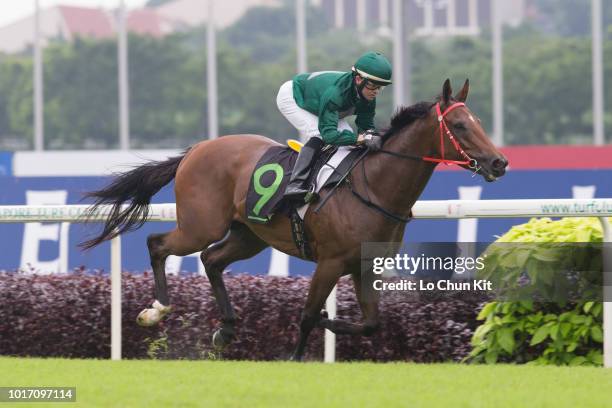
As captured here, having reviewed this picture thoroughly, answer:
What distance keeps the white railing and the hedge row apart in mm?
254

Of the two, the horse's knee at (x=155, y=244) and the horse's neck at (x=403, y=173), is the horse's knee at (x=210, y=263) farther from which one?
the horse's neck at (x=403, y=173)

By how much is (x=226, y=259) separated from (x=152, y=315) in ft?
1.81

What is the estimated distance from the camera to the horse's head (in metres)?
5.09

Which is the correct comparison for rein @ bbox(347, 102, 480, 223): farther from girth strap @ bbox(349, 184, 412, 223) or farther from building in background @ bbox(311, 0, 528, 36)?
building in background @ bbox(311, 0, 528, 36)

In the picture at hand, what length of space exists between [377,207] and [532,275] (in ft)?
2.61

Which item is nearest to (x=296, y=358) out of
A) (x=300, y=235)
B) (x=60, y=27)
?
(x=300, y=235)

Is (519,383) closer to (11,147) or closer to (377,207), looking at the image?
(377,207)

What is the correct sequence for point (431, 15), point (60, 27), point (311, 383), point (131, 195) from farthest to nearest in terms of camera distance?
point (431, 15) → point (60, 27) → point (131, 195) → point (311, 383)

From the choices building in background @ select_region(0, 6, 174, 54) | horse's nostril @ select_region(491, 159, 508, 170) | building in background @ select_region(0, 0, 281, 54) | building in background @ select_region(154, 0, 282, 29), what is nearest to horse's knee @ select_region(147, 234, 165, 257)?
horse's nostril @ select_region(491, 159, 508, 170)

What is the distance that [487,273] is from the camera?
543 centimetres

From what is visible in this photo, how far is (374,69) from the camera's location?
17.4 ft

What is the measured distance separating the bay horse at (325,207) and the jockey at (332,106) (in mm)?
159

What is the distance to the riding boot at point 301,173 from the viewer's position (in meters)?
5.42

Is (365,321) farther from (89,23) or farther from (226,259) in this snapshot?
(89,23)
